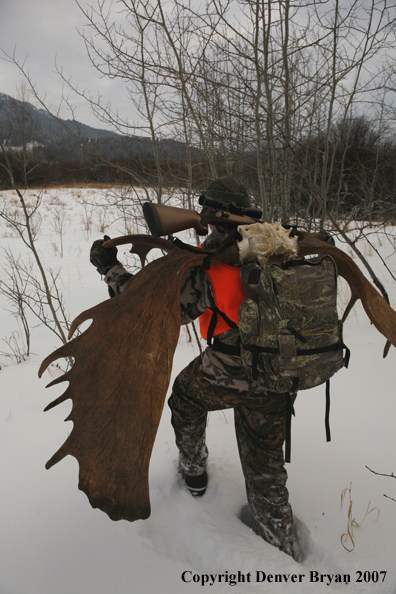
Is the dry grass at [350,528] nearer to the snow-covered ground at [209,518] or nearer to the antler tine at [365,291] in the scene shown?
the snow-covered ground at [209,518]

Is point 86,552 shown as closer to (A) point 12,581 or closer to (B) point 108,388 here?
(A) point 12,581

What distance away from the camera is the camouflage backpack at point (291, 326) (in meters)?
1.10

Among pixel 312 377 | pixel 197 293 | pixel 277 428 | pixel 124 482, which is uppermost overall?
pixel 197 293

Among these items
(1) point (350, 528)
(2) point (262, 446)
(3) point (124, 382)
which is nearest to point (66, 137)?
(3) point (124, 382)

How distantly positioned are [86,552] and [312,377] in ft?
3.72

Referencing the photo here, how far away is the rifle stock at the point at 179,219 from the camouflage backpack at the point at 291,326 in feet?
1.14

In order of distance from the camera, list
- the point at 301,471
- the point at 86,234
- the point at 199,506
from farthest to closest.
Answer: the point at 86,234 < the point at 301,471 < the point at 199,506

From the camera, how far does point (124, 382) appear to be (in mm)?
1023

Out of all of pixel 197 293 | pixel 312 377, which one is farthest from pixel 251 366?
pixel 197 293

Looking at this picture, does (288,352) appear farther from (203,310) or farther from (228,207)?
(228,207)

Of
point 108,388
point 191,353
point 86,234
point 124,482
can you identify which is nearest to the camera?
point 124,482

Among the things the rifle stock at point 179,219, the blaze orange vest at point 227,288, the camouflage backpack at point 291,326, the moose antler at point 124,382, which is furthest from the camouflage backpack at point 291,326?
the rifle stock at point 179,219

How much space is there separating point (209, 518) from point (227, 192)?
61.7 inches

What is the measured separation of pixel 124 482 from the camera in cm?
92
